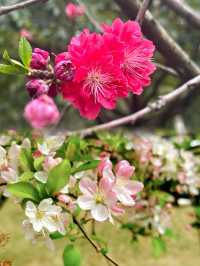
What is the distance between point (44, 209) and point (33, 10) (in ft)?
3.63

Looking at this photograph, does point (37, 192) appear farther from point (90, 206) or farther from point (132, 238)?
point (132, 238)

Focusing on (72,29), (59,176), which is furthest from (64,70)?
(72,29)

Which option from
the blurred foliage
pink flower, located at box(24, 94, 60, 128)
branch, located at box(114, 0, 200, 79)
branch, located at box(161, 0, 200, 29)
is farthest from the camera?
the blurred foliage

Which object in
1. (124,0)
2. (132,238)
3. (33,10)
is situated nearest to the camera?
(124,0)

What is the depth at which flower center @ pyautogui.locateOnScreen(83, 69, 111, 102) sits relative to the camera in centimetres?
53

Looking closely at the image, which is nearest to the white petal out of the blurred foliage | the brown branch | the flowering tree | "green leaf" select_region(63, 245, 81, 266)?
the flowering tree

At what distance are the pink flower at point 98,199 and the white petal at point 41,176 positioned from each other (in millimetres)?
49

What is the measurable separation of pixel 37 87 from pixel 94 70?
71mm

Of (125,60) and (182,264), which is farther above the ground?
(125,60)

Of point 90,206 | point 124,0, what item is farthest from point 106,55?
point 124,0

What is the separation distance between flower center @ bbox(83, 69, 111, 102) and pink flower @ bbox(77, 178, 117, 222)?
0.32 feet

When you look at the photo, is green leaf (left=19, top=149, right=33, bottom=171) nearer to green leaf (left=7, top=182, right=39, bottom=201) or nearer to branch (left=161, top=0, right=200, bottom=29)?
green leaf (left=7, top=182, right=39, bottom=201)

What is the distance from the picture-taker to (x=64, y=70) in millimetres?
511

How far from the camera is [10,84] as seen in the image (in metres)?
2.17
